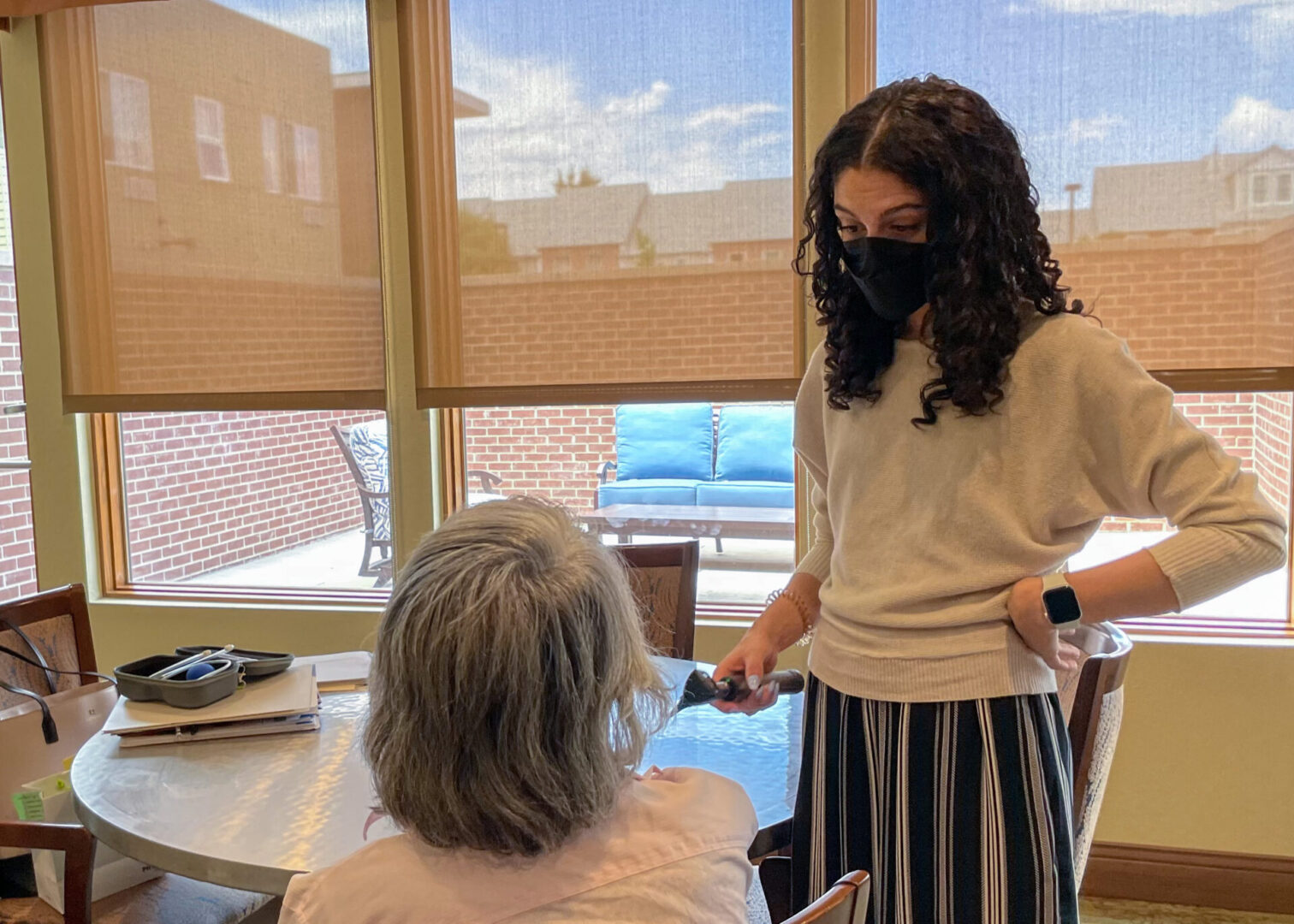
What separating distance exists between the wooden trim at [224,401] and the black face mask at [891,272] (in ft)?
6.19

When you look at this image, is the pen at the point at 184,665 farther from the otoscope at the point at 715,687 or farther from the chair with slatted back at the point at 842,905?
the chair with slatted back at the point at 842,905

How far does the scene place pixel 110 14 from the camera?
2799 millimetres

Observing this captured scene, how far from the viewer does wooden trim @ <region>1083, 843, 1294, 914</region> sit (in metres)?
2.34

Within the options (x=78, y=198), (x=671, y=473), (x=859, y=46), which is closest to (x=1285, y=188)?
(x=859, y=46)

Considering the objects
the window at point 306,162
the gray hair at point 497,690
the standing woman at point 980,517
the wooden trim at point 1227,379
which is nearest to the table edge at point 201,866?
the gray hair at point 497,690

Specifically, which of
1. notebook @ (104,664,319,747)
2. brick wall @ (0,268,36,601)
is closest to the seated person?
notebook @ (104,664,319,747)

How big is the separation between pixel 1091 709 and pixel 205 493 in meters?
2.67

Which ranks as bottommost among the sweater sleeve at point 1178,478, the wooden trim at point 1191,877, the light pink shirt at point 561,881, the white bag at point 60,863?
the wooden trim at point 1191,877

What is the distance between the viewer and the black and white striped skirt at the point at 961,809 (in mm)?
1018

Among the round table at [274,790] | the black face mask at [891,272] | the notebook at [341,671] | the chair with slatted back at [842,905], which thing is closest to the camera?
the chair with slatted back at [842,905]

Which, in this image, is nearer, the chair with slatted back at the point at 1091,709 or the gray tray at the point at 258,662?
the chair with slatted back at the point at 1091,709

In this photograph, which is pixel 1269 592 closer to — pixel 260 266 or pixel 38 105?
pixel 260 266

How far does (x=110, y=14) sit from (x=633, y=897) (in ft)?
9.74

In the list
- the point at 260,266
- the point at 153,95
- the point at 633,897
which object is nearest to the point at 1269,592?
the point at 633,897
